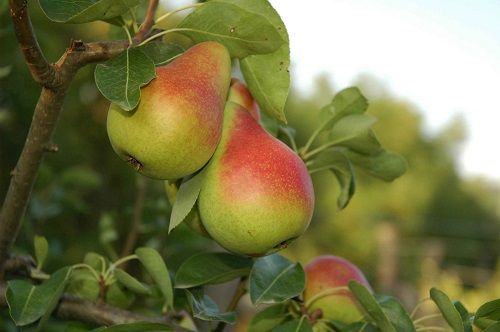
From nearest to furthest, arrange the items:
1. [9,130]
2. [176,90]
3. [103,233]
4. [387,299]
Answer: [176,90] → [387,299] → [103,233] → [9,130]

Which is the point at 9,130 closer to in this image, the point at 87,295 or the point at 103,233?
the point at 103,233

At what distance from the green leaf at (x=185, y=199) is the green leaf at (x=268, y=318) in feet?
0.71

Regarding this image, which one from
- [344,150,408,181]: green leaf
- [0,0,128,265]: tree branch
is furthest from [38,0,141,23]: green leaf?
[344,150,408,181]: green leaf

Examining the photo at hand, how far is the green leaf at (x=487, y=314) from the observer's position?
655mm

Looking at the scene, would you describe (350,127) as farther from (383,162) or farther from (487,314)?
(487,314)

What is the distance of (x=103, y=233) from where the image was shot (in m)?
1.16

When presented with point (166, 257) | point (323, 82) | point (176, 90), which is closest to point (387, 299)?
point (176, 90)

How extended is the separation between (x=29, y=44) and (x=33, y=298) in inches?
11.4

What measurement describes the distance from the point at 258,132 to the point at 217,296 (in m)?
0.96

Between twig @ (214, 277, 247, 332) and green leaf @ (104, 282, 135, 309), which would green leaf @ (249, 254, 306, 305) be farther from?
green leaf @ (104, 282, 135, 309)

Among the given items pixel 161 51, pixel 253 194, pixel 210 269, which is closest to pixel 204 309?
pixel 210 269

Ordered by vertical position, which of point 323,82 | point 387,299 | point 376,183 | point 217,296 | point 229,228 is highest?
point 229,228

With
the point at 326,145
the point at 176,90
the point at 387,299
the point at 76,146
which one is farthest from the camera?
the point at 76,146

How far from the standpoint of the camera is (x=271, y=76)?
65 centimetres
